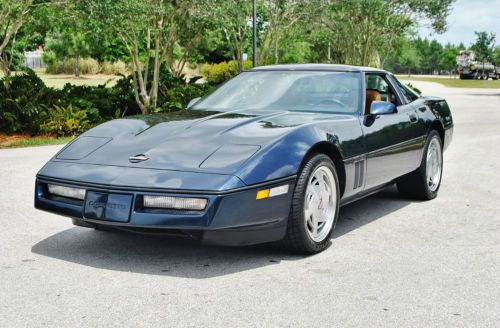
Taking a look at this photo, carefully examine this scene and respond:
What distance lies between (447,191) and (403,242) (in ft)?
8.42

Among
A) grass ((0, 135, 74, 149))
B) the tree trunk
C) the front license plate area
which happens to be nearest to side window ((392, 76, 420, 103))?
the front license plate area

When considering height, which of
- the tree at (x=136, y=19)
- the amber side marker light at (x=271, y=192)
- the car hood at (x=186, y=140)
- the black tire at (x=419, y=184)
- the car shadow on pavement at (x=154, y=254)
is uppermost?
the tree at (x=136, y=19)

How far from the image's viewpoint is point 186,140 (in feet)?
15.7

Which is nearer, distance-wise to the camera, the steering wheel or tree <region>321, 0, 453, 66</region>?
the steering wheel

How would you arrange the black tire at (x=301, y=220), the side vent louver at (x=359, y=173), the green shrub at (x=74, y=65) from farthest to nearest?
the green shrub at (x=74, y=65) → the side vent louver at (x=359, y=173) → the black tire at (x=301, y=220)

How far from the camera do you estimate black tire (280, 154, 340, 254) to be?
183 inches

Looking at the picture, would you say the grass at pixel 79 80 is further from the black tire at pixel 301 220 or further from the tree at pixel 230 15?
the black tire at pixel 301 220

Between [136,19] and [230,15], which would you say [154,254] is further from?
[230,15]

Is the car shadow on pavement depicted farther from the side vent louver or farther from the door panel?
the door panel

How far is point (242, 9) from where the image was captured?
25.4 metres

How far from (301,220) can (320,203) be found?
40 cm

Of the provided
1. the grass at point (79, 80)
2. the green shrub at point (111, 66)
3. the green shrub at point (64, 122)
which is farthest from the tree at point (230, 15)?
the green shrub at point (111, 66)

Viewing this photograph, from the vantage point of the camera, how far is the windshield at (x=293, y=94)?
578 centimetres

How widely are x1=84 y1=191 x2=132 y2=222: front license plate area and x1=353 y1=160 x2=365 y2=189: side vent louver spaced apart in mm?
1990
